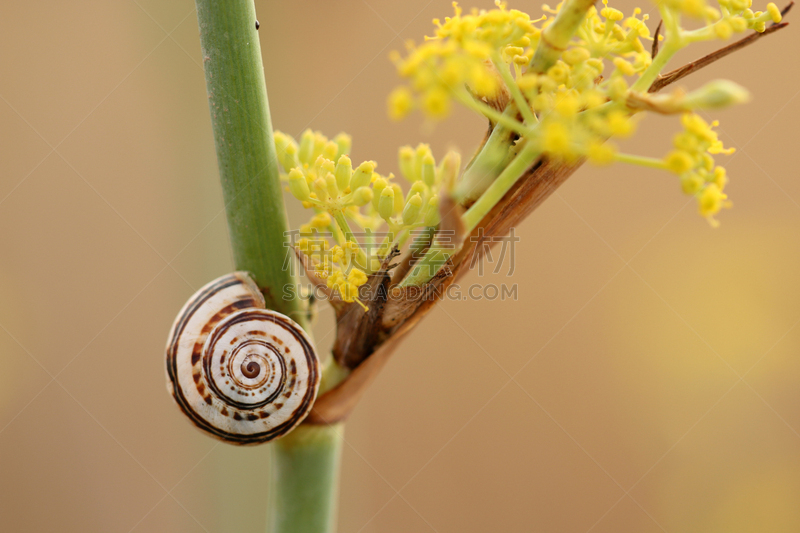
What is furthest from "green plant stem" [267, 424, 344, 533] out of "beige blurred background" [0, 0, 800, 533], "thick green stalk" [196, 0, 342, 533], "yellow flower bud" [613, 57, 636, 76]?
"beige blurred background" [0, 0, 800, 533]

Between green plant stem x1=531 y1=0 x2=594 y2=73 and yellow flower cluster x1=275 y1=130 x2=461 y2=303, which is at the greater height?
green plant stem x1=531 y1=0 x2=594 y2=73

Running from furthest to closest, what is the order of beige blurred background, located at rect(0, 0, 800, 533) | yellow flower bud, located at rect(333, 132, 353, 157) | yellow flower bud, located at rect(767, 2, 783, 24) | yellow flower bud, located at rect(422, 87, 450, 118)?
beige blurred background, located at rect(0, 0, 800, 533)
yellow flower bud, located at rect(333, 132, 353, 157)
yellow flower bud, located at rect(767, 2, 783, 24)
yellow flower bud, located at rect(422, 87, 450, 118)

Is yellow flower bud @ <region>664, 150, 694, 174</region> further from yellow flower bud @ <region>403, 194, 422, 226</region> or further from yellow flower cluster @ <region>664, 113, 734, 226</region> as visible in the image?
yellow flower bud @ <region>403, 194, 422, 226</region>

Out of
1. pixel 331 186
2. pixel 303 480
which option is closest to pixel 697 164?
pixel 331 186

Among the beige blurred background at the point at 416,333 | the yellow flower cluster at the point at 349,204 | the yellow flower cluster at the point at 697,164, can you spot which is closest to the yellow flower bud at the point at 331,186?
the yellow flower cluster at the point at 349,204

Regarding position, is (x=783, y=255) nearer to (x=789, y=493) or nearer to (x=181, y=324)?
(x=789, y=493)

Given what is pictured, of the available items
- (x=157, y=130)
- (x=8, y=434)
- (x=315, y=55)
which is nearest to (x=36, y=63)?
(x=157, y=130)

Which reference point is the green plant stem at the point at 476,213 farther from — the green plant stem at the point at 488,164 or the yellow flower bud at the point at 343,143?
the yellow flower bud at the point at 343,143
